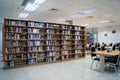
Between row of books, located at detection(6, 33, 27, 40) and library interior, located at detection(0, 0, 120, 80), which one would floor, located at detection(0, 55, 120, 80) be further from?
row of books, located at detection(6, 33, 27, 40)

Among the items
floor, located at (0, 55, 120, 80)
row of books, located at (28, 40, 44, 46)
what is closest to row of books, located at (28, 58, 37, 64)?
row of books, located at (28, 40, 44, 46)

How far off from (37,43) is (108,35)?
1106 cm

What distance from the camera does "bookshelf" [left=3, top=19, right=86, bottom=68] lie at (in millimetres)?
5180

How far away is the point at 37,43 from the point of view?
19.3ft

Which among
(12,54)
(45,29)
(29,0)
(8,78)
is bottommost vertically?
(8,78)

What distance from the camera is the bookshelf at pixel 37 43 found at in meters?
5.18

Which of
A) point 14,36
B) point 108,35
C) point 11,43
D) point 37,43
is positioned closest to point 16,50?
point 11,43

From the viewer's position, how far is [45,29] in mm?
6211

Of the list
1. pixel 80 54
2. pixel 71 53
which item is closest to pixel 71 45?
pixel 71 53

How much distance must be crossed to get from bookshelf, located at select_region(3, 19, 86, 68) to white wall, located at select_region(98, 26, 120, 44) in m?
7.63

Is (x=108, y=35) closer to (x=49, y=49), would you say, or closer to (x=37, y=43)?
(x=49, y=49)

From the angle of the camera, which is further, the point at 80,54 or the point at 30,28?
the point at 80,54

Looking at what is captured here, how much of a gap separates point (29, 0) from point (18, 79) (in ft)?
Result: 11.2

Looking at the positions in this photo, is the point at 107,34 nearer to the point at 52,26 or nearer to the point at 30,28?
the point at 52,26
